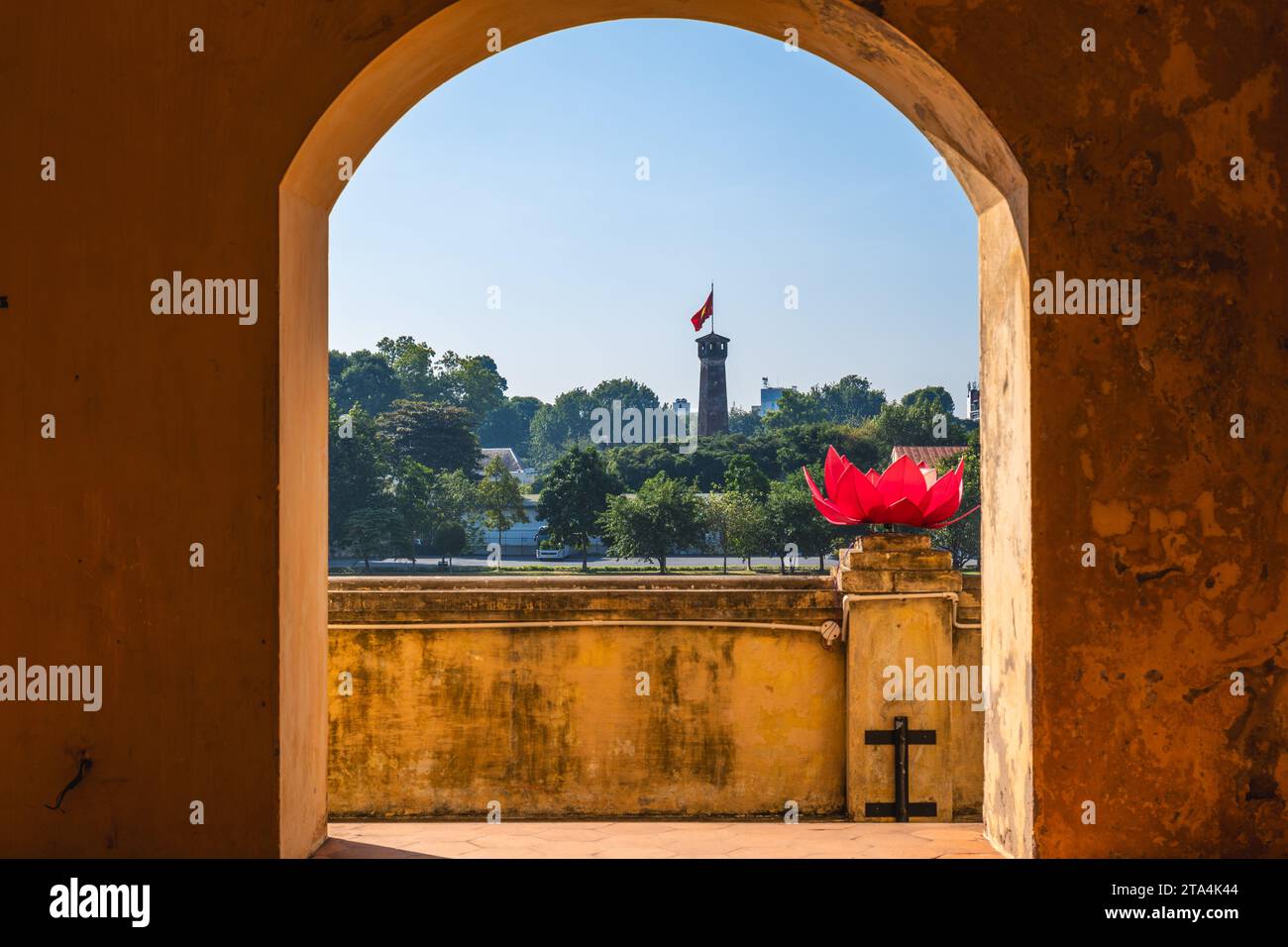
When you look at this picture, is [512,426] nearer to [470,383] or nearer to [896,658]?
[470,383]

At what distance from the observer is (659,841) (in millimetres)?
2859

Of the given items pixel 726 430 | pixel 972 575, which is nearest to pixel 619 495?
pixel 726 430

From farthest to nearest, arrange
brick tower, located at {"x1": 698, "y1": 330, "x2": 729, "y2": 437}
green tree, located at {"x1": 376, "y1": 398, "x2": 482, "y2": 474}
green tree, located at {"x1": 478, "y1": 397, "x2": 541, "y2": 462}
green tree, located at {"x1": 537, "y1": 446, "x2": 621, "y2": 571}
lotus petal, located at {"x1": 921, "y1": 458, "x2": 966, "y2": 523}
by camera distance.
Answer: green tree, located at {"x1": 478, "y1": 397, "x2": 541, "y2": 462} < brick tower, located at {"x1": 698, "y1": 330, "x2": 729, "y2": 437} < green tree, located at {"x1": 376, "y1": 398, "x2": 482, "y2": 474} < green tree, located at {"x1": 537, "y1": 446, "x2": 621, "y2": 571} < lotus petal, located at {"x1": 921, "y1": 458, "x2": 966, "y2": 523}

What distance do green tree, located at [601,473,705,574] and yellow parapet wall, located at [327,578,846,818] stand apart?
1594 inches

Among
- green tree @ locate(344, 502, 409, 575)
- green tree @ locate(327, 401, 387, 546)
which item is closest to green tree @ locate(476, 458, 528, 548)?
green tree @ locate(344, 502, 409, 575)

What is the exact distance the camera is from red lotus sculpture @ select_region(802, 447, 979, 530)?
4.78m

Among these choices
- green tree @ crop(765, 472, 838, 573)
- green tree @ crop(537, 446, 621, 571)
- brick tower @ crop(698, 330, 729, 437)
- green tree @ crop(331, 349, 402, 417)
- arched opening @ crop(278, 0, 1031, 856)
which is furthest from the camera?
green tree @ crop(331, 349, 402, 417)

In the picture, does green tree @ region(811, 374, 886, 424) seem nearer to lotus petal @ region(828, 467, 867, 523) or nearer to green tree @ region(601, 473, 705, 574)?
green tree @ region(601, 473, 705, 574)

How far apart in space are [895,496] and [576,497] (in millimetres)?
43525

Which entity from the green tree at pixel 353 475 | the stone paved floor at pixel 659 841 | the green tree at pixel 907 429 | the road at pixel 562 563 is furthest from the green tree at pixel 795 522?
the stone paved floor at pixel 659 841

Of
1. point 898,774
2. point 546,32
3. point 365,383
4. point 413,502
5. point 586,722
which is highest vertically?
point 365,383

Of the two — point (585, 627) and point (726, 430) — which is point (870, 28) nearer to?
→ point (585, 627)

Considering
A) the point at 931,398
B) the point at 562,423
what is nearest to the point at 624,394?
the point at 562,423

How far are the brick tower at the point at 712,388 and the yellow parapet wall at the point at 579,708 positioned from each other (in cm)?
5791
